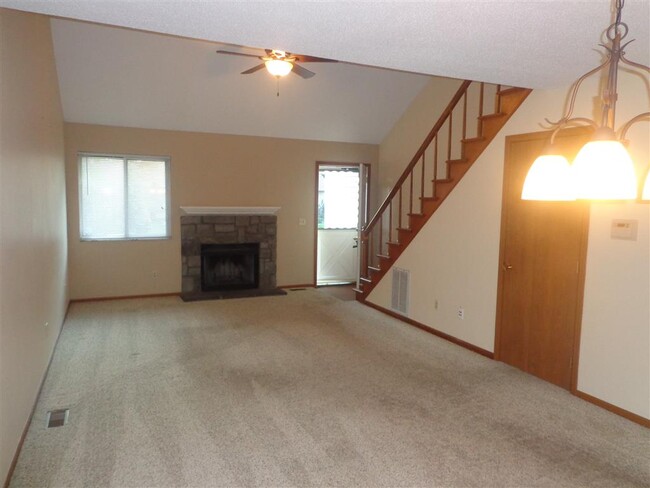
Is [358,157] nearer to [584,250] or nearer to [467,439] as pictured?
[584,250]

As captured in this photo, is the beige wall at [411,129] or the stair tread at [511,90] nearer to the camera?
the stair tread at [511,90]

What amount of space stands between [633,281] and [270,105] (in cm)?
517

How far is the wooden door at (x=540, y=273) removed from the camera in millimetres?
3838

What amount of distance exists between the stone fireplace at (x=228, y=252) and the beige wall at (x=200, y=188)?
144 mm

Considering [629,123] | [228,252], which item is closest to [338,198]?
[228,252]

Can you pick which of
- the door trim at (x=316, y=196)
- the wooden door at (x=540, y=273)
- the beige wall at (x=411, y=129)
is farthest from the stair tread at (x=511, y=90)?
the door trim at (x=316, y=196)

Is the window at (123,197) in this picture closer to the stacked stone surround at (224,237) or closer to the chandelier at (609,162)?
the stacked stone surround at (224,237)

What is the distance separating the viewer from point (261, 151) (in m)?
7.64

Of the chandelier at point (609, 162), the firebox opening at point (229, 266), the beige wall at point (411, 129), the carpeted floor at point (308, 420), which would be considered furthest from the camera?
the firebox opening at point (229, 266)

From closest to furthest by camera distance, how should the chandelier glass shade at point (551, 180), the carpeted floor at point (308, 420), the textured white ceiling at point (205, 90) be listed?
the chandelier glass shade at point (551, 180)
the carpeted floor at point (308, 420)
the textured white ceiling at point (205, 90)

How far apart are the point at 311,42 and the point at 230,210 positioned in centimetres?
480

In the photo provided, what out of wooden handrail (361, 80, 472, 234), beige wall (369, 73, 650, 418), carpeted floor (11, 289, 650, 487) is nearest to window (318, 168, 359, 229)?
wooden handrail (361, 80, 472, 234)

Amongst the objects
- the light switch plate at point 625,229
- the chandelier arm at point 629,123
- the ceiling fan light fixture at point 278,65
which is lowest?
the light switch plate at point 625,229

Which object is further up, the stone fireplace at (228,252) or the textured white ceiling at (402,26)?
the textured white ceiling at (402,26)
